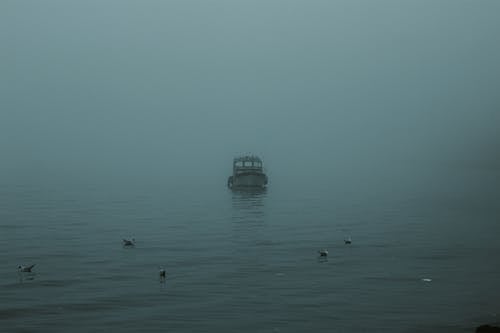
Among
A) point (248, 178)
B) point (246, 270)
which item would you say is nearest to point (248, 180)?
point (248, 178)

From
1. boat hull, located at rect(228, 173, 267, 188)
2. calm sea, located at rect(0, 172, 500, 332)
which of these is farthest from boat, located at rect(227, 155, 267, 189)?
calm sea, located at rect(0, 172, 500, 332)

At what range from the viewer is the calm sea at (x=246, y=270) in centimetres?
2761

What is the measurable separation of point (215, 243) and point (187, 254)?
6474 mm

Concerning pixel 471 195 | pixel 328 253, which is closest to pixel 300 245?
pixel 328 253

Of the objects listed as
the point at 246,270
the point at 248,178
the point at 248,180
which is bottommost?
the point at 246,270

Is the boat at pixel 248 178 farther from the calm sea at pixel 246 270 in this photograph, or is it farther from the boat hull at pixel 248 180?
the calm sea at pixel 246 270

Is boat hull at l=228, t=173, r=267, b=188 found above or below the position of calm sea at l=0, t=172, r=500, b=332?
above

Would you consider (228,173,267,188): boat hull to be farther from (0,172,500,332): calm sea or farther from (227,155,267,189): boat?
(0,172,500,332): calm sea

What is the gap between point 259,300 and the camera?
30.8 metres

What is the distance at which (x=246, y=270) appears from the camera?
127 ft

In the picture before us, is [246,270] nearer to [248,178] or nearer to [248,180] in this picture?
[248,178]

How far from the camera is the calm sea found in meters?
27.6

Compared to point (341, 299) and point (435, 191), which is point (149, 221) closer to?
point (341, 299)

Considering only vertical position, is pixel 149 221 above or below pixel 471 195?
below
